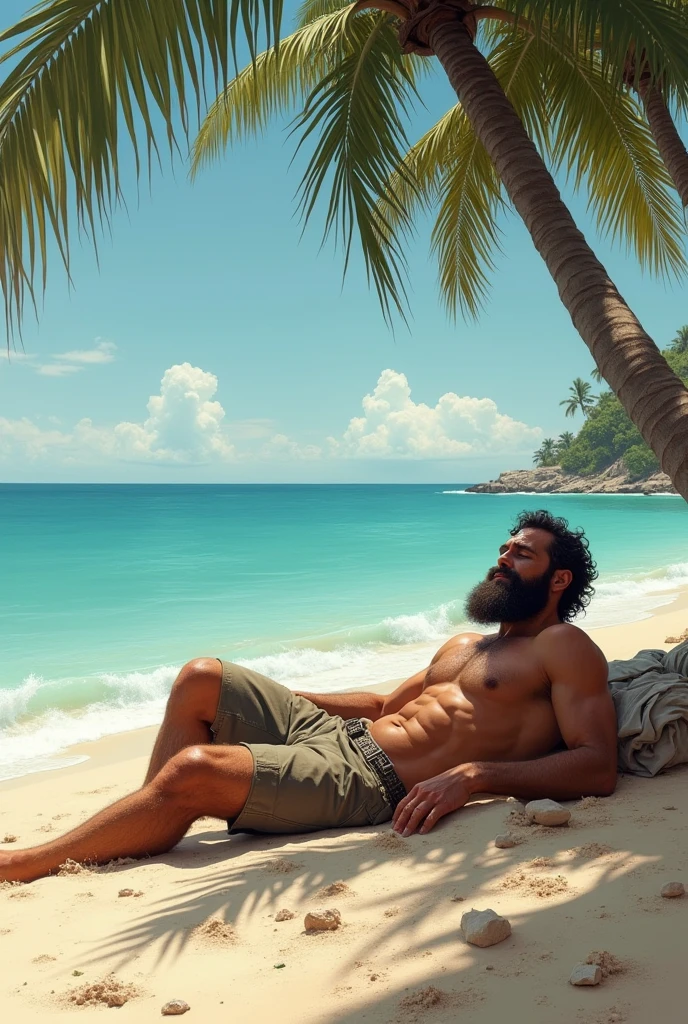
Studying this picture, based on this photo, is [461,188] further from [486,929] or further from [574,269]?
[486,929]

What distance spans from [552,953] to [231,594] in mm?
15167

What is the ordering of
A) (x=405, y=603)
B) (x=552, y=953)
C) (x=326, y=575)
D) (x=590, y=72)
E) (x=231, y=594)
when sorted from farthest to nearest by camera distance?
(x=326, y=575) → (x=231, y=594) → (x=405, y=603) → (x=590, y=72) → (x=552, y=953)

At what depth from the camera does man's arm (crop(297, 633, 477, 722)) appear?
11.5 feet

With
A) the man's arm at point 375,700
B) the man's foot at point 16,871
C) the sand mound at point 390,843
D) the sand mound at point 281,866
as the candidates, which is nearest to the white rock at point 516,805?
the sand mound at point 390,843

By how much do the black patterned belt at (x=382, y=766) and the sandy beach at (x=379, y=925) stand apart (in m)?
0.14

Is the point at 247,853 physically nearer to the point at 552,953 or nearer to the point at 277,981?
the point at 277,981

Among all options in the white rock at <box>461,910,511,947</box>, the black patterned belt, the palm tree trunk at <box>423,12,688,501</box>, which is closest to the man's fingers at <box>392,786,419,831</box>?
the black patterned belt

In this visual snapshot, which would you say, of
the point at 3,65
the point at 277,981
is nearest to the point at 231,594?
the point at 3,65

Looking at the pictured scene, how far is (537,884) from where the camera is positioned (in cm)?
221

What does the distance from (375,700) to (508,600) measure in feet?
2.64

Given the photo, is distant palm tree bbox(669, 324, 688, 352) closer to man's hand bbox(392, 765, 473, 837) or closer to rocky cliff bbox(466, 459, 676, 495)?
rocky cliff bbox(466, 459, 676, 495)

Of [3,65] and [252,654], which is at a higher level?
[3,65]

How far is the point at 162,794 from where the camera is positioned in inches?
112

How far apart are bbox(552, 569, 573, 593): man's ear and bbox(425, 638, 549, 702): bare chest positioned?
0.31 metres
